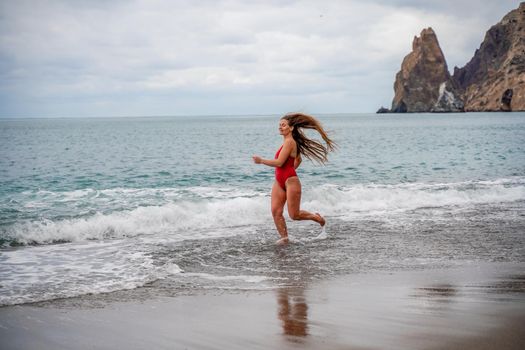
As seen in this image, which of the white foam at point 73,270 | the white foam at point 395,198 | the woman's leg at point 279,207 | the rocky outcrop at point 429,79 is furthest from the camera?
the rocky outcrop at point 429,79

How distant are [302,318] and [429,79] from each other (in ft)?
655

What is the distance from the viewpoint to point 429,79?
192125 millimetres

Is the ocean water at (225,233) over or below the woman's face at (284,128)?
below

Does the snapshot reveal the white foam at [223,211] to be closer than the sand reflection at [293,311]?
No

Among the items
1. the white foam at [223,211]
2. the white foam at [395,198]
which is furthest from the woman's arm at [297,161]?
the white foam at [395,198]

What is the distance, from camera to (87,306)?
214 inches

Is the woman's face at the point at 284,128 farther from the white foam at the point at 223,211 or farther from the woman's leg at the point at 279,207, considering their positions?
the white foam at the point at 223,211

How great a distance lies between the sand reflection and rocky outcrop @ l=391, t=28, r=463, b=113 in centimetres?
19692

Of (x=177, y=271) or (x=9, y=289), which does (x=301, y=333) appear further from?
(x=9, y=289)

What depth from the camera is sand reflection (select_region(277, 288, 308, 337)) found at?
4422mm

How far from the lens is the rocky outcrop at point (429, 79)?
191375 millimetres

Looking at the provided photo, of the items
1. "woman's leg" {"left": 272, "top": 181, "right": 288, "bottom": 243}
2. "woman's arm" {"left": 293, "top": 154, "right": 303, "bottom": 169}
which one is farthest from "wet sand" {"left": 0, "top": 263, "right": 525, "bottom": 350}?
"woman's arm" {"left": 293, "top": 154, "right": 303, "bottom": 169}

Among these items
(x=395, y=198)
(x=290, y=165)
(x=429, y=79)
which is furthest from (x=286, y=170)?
(x=429, y=79)

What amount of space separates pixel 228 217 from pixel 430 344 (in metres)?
8.04
